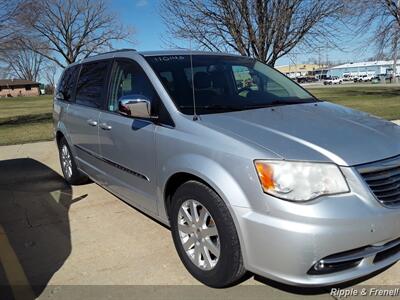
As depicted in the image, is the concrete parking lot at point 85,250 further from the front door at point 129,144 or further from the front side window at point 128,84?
the front side window at point 128,84

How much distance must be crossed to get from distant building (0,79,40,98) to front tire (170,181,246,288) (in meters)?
Result: 104

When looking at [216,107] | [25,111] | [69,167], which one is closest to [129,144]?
[216,107]

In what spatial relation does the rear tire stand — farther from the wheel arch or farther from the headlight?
the headlight

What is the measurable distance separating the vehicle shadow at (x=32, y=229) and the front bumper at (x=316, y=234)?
5.91 feet

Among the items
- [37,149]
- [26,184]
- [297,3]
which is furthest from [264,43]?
[26,184]

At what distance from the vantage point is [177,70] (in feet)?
13.5

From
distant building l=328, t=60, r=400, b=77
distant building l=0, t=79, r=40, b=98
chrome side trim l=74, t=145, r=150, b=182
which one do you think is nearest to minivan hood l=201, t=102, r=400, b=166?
chrome side trim l=74, t=145, r=150, b=182

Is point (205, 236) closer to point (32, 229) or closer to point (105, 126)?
point (105, 126)

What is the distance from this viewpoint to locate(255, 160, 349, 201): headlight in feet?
9.00

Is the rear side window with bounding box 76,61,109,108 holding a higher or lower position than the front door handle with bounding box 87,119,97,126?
higher

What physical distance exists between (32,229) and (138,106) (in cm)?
208

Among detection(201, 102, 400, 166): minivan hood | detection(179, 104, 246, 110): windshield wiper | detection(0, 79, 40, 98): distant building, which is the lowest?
detection(201, 102, 400, 166): minivan hood

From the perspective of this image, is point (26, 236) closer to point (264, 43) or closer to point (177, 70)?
point (177, 70)

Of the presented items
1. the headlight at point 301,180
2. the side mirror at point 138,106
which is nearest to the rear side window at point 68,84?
the side mirror at point 138,106
